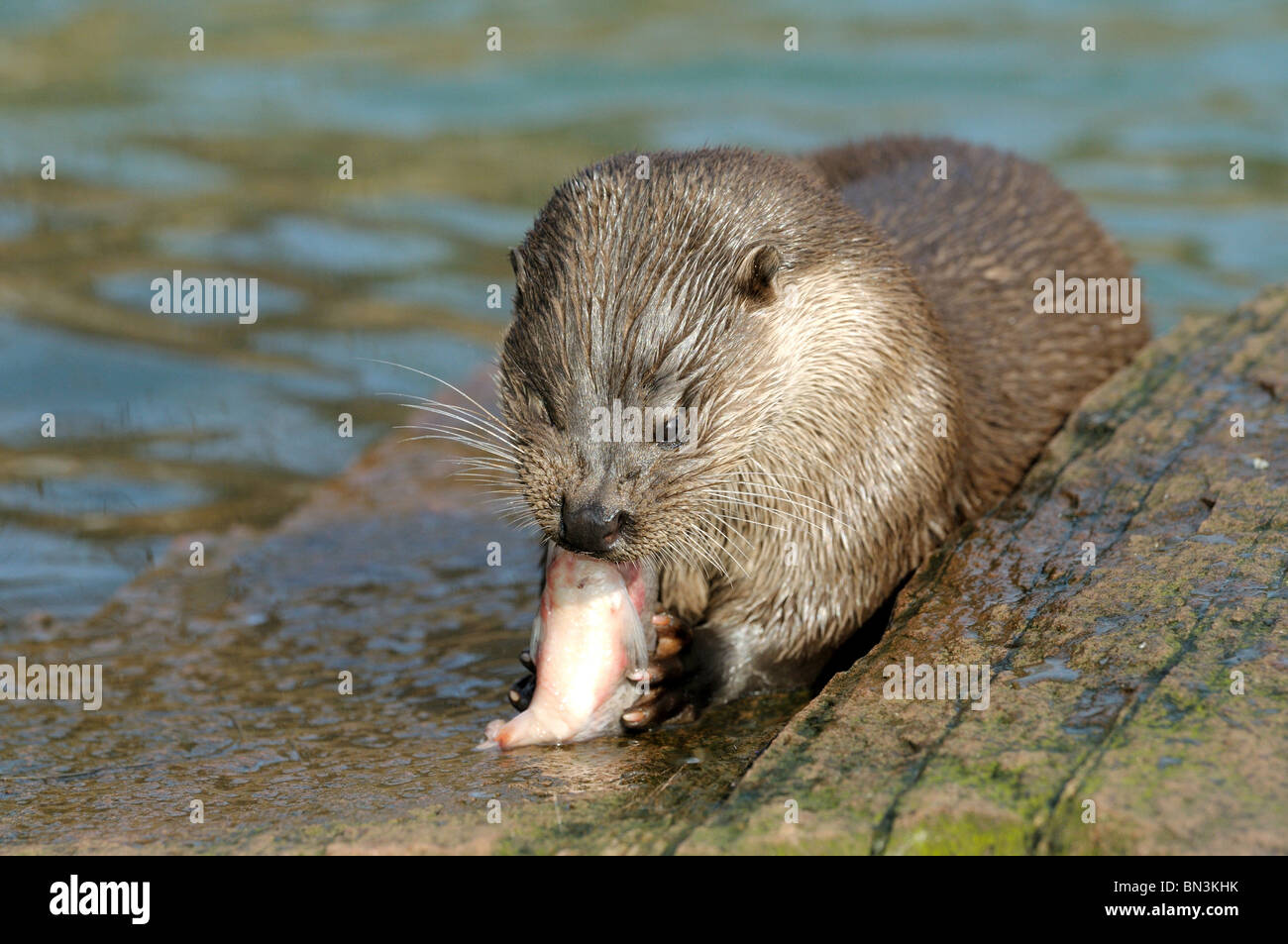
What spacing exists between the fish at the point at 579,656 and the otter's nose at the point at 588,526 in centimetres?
15

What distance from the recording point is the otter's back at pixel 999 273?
363cm

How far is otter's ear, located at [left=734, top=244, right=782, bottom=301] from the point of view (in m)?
2.88

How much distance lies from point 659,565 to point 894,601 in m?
0.44

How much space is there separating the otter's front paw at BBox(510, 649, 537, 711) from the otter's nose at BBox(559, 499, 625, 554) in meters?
0.34

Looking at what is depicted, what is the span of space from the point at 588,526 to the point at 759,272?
0.60 meters

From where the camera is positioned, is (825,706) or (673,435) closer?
(825,706)

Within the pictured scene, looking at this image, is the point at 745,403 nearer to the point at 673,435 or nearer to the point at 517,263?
the point at 673,435

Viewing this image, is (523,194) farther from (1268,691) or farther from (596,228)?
(1268,691)

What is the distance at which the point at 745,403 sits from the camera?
2.89 metres
